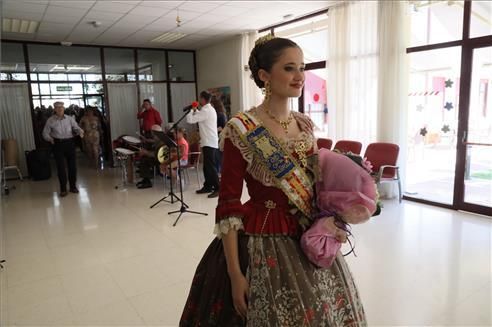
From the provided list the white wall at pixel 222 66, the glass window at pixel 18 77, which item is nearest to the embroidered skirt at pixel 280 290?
the white wall at pixel 222 66

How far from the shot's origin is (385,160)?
202 inches

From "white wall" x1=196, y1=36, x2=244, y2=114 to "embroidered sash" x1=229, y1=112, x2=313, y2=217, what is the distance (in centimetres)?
730

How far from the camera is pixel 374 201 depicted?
3.85 ft

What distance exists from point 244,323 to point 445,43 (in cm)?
486

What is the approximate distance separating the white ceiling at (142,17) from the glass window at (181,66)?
5.24 ft

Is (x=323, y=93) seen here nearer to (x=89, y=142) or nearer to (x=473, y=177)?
(x=473, y=177)

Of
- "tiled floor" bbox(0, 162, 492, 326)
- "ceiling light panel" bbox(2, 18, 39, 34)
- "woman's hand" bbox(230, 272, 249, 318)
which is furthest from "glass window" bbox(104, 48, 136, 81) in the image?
"woman's hand" bbox(230, 272, 249, 318)

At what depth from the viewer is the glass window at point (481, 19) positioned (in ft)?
14.5

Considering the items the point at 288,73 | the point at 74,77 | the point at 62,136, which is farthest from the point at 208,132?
the point at 74,77

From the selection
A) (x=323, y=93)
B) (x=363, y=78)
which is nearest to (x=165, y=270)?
(x=363, y=78)

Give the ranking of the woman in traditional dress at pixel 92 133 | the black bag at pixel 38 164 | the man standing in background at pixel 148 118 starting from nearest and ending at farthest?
the black bag at pixel 38 164 < the man standing in background at pixel 148 118 < the woman in traditional dress at pixel 92 133

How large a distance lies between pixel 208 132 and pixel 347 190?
4.65m

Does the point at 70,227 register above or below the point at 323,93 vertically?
below

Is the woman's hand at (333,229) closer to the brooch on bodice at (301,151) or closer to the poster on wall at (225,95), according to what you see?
the brooch on bodice at (301,151)
